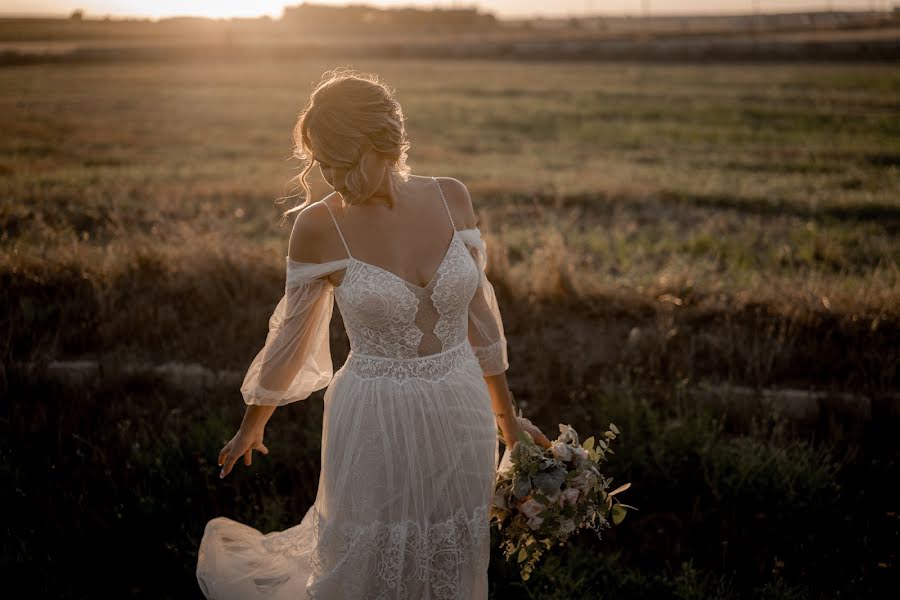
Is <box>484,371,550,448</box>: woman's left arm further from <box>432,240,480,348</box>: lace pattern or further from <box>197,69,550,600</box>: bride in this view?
<box>432,240,480,348</box>: lace pattern

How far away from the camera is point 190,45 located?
4091 cm

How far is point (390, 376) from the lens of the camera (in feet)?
8.75

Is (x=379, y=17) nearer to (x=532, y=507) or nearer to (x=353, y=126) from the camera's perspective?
(x=353, y=126)

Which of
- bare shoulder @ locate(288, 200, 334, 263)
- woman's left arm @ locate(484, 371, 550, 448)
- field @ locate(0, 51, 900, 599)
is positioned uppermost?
bare shoulder @ locate(288, 200, 334, 263)

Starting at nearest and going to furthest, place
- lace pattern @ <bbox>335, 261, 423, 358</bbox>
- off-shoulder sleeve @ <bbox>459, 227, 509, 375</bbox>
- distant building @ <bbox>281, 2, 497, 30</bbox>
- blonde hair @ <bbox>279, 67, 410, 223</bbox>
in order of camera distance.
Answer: blonde hair @ <bbox>279, 67, 410, 223</bbox>, lace pattern @ <bbox>335, 261, 423, 358</bbox>, off-shoulder sleeve @ <bbox>459, 227, 509, 375</bbox>, distant building @ <bbox>281, 2, 497, 30</bbox>

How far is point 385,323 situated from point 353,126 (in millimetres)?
685

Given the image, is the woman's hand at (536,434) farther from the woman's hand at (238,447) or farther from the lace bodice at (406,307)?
the woman's hand at (238,447)

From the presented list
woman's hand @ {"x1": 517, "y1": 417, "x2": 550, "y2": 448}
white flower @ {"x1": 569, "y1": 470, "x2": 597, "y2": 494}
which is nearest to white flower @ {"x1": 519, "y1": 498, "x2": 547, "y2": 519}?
white flower @ {"x1": 569, "y1": 470, "x2": 597, "y2": 494}

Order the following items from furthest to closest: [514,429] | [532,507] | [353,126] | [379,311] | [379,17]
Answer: [379,17] → [514,429] → [532,507] → [379,311] → [353,126]

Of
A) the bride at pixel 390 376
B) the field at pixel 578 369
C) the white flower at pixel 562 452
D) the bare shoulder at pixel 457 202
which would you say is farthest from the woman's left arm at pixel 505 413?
the field at pixel 578 369

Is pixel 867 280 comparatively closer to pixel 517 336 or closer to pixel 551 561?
pixel 517 336

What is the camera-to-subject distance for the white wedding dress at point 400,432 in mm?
2619

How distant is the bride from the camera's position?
2.55 meters

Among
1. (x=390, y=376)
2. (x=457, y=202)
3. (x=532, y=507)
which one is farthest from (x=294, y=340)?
(x=532, y=507)
